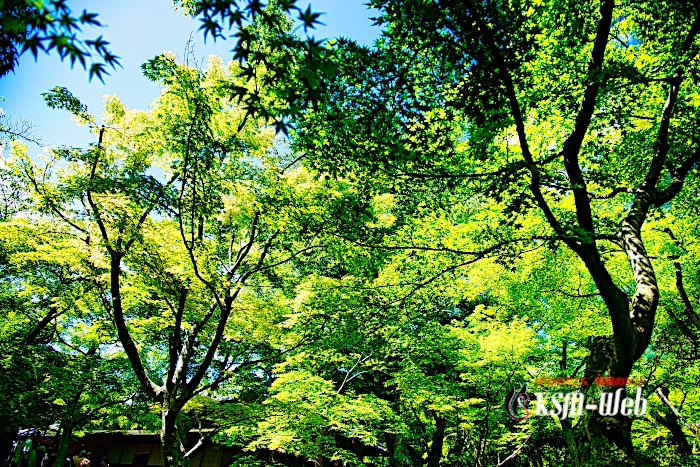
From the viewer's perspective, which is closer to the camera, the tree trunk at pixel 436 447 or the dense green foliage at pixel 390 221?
the dense green foliage at pixel 390 221

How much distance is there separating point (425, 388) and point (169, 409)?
7128 millimetres

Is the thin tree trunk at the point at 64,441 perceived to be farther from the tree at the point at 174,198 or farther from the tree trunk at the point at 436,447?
the tree trunk at the point at 436,447

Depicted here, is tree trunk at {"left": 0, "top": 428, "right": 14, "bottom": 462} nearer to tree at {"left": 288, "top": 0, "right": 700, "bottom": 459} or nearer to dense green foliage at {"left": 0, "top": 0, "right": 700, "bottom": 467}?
dense green foliage at {"left": 0, "top": 0, "right": 700, "bottom": 467}

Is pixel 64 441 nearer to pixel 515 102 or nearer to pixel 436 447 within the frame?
pixel 436 447

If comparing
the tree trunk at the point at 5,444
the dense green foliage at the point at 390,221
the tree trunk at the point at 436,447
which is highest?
the dense green foliage at the point at 390,221

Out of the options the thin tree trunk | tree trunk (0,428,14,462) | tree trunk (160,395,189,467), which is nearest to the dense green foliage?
tree trunk (160,395,189,467)

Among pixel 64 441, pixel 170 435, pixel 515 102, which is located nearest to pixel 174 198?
pixel 170 435

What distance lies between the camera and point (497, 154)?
637 centimetres

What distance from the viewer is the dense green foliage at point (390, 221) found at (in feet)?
15.1

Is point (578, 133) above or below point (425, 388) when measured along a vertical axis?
above

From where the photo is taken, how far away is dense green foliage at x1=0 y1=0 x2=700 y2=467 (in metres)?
4.59

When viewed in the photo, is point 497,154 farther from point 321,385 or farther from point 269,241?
point 321,385

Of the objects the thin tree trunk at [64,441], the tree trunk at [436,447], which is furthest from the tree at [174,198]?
the tree trunk at [436,447]

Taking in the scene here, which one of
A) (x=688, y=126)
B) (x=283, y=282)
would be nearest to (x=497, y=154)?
(x=688, y=126)
